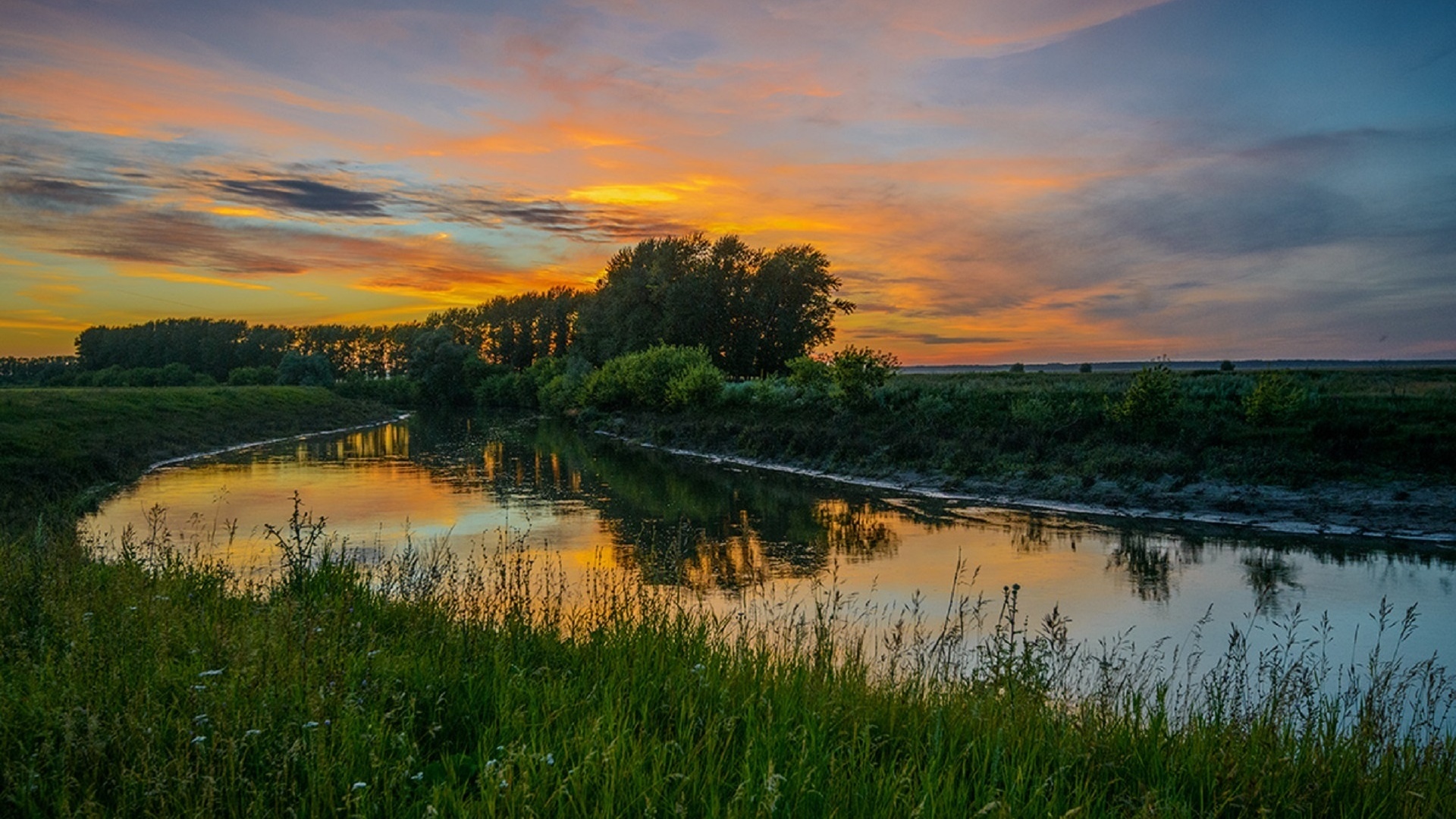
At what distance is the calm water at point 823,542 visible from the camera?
45.6ft

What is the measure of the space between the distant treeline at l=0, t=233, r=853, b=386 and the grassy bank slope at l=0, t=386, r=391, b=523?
2838 cm

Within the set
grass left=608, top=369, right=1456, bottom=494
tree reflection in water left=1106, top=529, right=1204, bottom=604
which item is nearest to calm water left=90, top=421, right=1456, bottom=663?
tree reflection in water left=1106, top=529, right=1204, bottom=604

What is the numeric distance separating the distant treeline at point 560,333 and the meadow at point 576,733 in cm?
5583

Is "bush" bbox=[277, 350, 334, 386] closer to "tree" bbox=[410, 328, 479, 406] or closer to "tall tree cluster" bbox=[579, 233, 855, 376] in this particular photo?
"tree" bbox=[410, 328, 479, 406]

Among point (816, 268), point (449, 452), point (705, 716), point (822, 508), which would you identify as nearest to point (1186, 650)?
point (705, 716)

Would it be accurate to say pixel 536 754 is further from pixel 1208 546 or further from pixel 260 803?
pixel 1208 546

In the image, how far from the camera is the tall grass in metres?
3.91

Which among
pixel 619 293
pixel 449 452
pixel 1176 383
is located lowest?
pixel 449 452

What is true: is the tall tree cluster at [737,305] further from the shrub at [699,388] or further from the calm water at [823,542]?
the calm water at [823,542]

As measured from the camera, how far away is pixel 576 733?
4754 mm

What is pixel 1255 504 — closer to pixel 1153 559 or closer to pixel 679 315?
pixel 1153 559

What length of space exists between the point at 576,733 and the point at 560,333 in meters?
115

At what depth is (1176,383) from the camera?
31.0 m

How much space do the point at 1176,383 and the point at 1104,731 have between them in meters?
29.9
